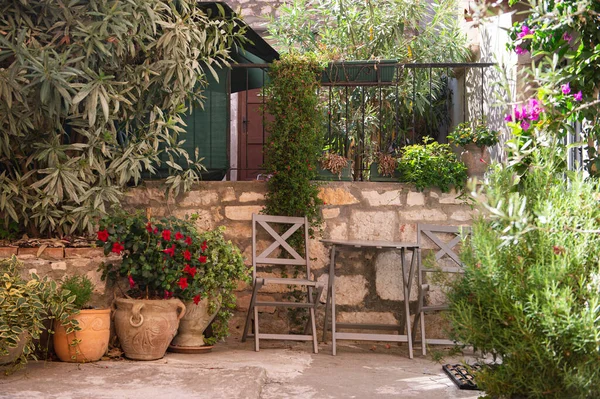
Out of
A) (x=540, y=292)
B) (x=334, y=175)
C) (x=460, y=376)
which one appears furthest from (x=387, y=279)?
(x=540, y=292)

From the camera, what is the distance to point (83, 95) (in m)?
4.67

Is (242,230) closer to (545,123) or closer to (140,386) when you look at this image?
(140,386)

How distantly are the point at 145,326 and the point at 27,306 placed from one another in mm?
795

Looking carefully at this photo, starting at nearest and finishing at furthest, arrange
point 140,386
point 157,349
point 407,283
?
point 140,386, point 157,349, point 407,283

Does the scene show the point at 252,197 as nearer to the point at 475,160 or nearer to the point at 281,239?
the point at 281,239

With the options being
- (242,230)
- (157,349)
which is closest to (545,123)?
(157,349)

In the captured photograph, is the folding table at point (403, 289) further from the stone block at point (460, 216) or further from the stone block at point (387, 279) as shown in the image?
the stone block at point (460, 216)

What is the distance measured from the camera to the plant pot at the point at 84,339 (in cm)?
453

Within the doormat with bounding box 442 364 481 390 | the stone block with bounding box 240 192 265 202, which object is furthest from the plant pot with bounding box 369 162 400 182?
the doormat with bounding box 442 364 481 390

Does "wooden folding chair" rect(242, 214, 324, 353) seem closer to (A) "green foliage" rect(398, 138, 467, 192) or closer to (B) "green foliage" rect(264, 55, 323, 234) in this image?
(B) "green foliage" rect(264, 55, 323, 234)

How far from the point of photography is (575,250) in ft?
9.02

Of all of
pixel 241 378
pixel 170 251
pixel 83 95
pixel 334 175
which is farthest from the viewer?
pixel 334 175

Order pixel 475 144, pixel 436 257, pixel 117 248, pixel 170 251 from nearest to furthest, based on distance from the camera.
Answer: pixel 117 248, pixel 170 251, pixel 436 257, pixel 475 144

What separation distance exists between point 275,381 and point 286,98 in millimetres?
2296
